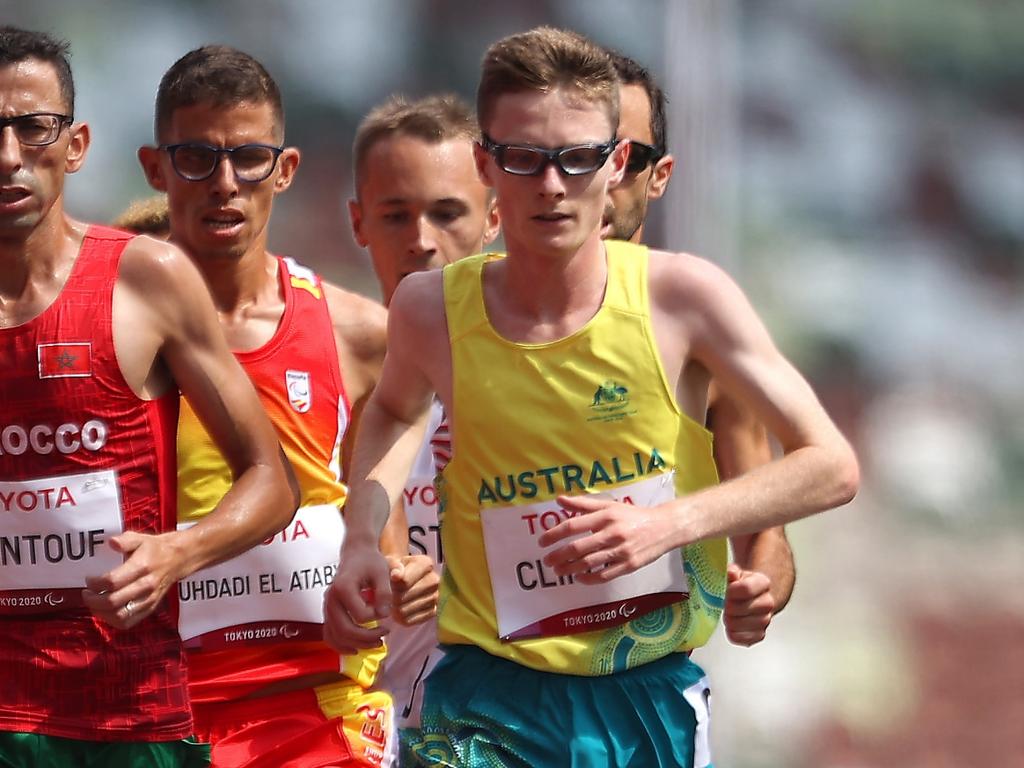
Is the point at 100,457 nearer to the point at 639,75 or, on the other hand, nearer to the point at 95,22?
the point at 639,75

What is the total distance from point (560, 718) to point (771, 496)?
70 cm

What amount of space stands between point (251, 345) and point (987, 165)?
16.6 feet

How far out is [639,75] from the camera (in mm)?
5605

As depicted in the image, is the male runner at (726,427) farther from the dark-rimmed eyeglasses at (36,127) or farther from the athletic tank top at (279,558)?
the dark-rimmed eyeglasses at (36,127)

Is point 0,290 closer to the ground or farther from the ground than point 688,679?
farther from the ground

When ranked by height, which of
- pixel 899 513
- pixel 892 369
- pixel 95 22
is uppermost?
pixel 95 22

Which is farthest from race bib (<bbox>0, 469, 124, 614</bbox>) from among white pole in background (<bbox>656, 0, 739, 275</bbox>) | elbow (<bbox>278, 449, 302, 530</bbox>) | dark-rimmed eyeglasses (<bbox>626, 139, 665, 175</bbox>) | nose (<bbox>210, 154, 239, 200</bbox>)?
white pole in background (<bbox>656, 0, 739, 275</bbox>)

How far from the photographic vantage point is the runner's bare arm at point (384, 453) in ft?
13.7

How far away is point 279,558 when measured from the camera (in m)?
5.28

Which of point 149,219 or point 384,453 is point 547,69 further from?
point 149,219

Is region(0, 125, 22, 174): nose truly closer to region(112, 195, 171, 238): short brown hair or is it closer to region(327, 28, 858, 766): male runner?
region(327, 28, 858, 766): male runner

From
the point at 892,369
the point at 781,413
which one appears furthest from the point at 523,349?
the point at 892,369

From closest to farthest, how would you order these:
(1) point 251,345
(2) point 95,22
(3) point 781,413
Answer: (3) point 781,413, (1) point 251,345, (2) point 95,22

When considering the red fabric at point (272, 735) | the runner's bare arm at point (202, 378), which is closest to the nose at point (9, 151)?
the runner's bare arm at point (202, 378)
